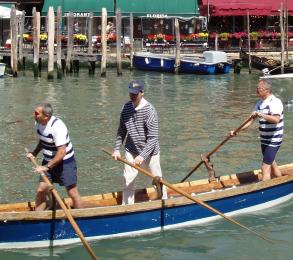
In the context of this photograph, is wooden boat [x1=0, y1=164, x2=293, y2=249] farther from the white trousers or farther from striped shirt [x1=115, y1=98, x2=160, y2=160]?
striped shirt [x1=115, y1=98, x2=160, y2=160]

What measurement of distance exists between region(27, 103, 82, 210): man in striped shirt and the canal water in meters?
0.76

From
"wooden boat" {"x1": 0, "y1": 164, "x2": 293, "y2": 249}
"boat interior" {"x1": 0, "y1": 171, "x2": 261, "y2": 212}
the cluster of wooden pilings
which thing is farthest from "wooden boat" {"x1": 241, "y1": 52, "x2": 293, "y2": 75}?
"wooden boat" {"x1": 0, "y1": 164, "x2": 293, "y2": 249}

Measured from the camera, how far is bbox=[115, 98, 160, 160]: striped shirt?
335 inches

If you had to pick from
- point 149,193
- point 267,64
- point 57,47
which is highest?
point 57,47

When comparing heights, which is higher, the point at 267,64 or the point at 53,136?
the point at 267,64

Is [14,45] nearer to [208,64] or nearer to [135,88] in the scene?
[208,64]

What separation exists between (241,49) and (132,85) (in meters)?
28.1

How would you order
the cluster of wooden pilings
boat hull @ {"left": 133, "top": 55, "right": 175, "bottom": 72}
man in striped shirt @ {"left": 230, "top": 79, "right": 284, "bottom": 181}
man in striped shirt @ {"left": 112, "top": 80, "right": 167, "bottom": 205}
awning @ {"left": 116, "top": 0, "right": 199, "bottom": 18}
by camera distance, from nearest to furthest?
man in striped shirt @ {"left": 112, "top": 80, "right": 167, "bottom": 205}
man in striped shirt @ {"left": 230, "top": 79, "right": 284, "bottom": 181}
the cluster of wooden pilings
boat hull @ {"left": 133, "top": 55, "right": 175, "bottom": 72}
awning @ {"left": 116, "top": 0, "right": 199, "bottom": 18}

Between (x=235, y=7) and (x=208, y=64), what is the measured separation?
693 cm

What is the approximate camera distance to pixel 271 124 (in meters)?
9.66

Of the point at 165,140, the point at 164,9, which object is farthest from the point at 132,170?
the point at 164,9

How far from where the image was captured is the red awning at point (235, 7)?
129ft

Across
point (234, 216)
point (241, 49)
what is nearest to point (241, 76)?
point (241, 49)

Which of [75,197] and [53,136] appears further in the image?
[75,197]
